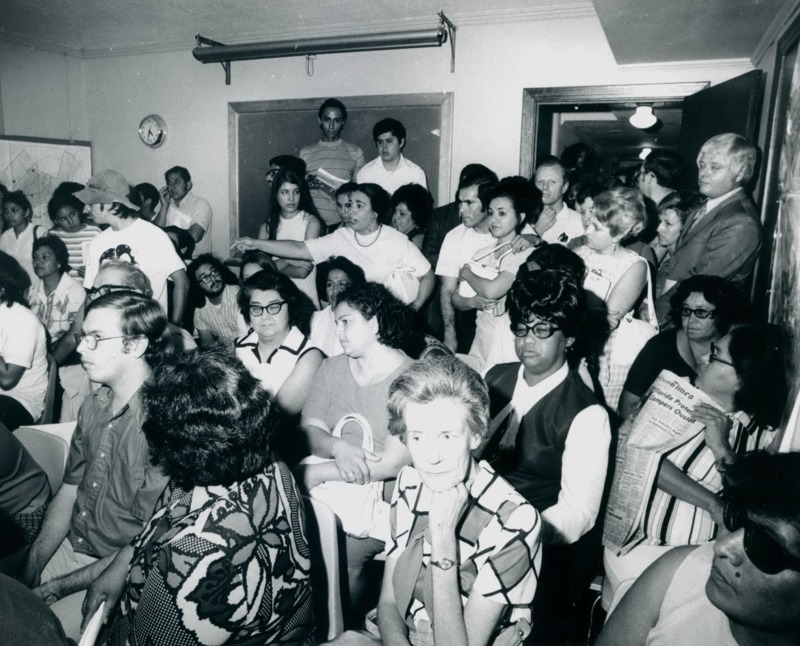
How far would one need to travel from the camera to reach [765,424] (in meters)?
1.97

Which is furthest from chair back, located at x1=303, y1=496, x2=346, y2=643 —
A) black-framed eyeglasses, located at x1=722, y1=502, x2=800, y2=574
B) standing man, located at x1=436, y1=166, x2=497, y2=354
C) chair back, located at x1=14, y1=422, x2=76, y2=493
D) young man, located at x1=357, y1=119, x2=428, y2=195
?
young man, located at x1=357, y1=119, x2=428, y2=195

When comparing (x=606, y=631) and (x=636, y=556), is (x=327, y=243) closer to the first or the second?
(x=636, y=556)

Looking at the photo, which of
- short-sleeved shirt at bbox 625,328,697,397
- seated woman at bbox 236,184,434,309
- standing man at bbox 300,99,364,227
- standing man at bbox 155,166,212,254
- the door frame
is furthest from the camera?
standing man at bbox 155,166,212,254

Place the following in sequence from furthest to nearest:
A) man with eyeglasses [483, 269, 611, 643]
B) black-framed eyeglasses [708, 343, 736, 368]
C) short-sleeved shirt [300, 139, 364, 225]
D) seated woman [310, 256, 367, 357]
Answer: short-sleeved shirt [300, 139, 364, 225] → seated woman [310, 256, 367, 357] → black-framed eyeglasses [708, 343, 736, 368] → man with eyeglasses [483, 269, 611, 643]

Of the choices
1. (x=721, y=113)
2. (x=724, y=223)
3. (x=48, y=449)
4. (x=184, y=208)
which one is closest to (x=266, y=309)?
(x=48, y=449)

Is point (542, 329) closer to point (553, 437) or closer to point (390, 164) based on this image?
point (553, 437)

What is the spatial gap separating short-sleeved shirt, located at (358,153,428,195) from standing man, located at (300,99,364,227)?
0.25 meters

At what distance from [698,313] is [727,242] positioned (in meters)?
0.76

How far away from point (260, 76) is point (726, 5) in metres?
4.27

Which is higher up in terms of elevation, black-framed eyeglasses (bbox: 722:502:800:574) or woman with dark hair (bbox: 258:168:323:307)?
woman with dark hair (bbox: 258:168:323:307)

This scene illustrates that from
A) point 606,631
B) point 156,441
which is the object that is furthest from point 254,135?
point 606,631

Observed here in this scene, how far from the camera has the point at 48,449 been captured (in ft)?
7.49

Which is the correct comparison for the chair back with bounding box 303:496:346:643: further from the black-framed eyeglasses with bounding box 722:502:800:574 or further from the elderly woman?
the black-framed eyeglasses with bounding box 722:502:800:574

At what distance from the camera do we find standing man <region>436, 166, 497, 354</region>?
11.7 ft
